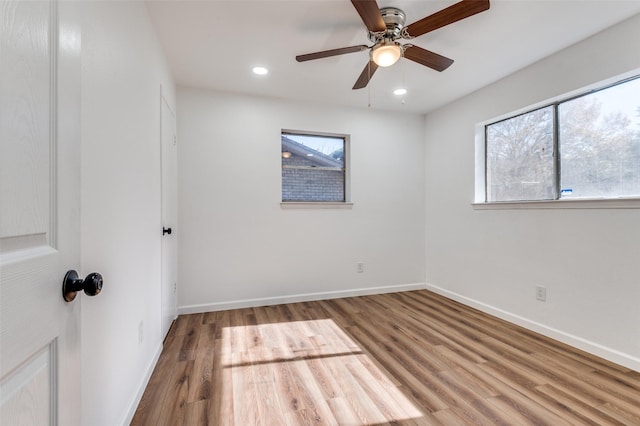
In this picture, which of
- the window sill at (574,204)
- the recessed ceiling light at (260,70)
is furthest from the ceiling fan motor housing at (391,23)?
the window sill at (574,204)

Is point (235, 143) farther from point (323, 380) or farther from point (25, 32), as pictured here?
point (25, 32)

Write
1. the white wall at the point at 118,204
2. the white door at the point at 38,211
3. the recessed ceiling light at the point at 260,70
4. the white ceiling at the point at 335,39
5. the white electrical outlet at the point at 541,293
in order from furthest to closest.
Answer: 1. the recessed ceiling light at the point at 260,70
2. the white electrical outlet at the point at 541,293
3. the white ceiling at the point at 335,39
4. the white wall at the point at 118,204
5. the white door at the point at 38,211

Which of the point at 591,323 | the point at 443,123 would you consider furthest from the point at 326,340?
the point at 443,123

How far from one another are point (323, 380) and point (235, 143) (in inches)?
101

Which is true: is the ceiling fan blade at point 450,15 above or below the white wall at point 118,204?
above

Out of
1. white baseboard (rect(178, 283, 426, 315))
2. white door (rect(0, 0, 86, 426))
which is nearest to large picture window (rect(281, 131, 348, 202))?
white baseboard (rect(178, 283, 426, 315))

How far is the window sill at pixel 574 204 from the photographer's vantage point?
6.63 feet

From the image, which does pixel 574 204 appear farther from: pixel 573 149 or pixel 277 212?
pixel 277 212

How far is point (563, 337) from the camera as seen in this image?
7.79ft

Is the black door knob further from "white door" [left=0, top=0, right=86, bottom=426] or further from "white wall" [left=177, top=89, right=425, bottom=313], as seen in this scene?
"white wall" [left=177, top=89, right=425, bottom=313]

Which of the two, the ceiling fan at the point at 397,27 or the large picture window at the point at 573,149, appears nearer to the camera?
the ceiling fan at the point at 397,27

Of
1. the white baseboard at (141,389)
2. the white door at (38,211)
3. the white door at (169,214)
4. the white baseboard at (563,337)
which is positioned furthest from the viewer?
the white door at (169,214)

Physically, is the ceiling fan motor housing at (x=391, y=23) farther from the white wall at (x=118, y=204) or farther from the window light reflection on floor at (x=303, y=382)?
the window light reflection on floor at (x=303, y=382)

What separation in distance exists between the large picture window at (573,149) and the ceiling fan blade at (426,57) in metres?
1.29
